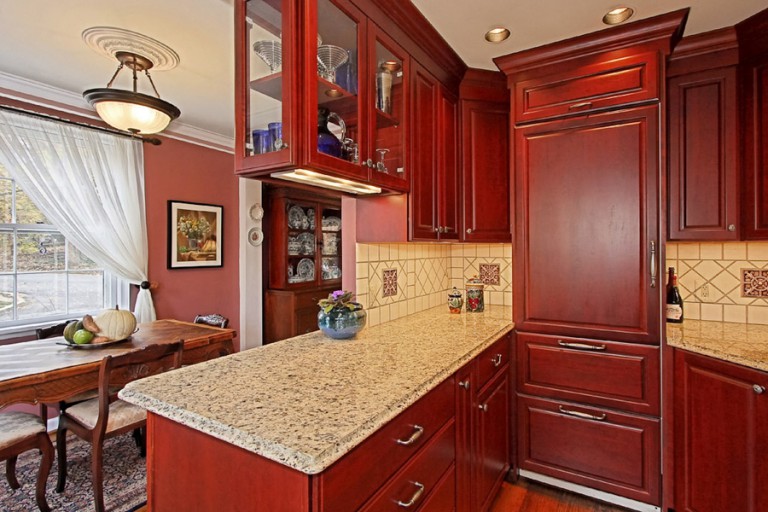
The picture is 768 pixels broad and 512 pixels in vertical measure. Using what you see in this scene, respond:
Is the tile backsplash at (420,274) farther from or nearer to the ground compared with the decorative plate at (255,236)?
nearer to the ground

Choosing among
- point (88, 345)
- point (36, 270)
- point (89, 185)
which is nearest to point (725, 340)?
point (88, 345)

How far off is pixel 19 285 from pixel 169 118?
1.80m

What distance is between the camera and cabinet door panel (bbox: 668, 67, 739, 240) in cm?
184

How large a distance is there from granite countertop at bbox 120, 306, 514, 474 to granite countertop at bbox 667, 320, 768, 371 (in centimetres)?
89

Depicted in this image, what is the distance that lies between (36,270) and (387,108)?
10.1 ft

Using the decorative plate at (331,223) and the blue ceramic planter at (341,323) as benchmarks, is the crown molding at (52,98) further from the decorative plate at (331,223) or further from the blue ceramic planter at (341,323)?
the blue ceramic planter at (341,323)

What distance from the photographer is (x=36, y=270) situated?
294cm

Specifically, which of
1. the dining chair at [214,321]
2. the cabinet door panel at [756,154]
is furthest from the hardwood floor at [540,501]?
the cabinet door panel at [756,154]

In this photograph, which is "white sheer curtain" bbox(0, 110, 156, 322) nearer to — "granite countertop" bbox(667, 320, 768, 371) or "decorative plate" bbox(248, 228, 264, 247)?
"decorative plate" bbox(248, 228, 264, 247)

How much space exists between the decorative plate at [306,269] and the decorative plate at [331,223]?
0.50m

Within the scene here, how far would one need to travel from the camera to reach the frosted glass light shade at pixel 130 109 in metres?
2.13

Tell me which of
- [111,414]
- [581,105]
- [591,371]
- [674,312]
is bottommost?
[111,414]

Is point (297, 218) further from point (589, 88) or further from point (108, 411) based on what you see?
point (589, 88)

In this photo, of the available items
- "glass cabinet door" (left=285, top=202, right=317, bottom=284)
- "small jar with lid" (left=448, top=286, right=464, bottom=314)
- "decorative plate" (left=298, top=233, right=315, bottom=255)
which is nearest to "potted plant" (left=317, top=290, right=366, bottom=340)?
"small jar with lid" (left=448, top=286, right=464, bottom=314)
